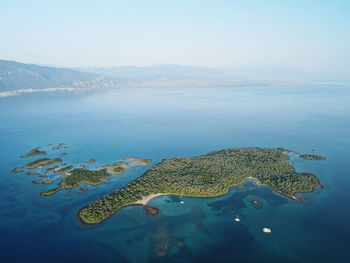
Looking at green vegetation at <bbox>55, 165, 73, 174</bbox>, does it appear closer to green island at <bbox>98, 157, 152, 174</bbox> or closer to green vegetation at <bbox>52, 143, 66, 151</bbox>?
green island at <bbox>98, 157, 152, 174</bbox>

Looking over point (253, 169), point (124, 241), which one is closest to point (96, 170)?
point (124, 241)

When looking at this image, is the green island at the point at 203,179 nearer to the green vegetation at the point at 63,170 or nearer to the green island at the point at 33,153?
the green vegetation at the point at 63,170

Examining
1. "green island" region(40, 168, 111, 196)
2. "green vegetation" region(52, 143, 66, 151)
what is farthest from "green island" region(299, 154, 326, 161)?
"green vegetation" region(52, 143, 66, 151)

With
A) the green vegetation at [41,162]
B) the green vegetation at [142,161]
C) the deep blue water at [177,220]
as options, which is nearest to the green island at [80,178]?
the deep blue water at [177,220]

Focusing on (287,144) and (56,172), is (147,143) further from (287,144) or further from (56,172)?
(287,144)

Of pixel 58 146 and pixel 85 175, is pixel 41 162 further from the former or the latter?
pixel 85 175

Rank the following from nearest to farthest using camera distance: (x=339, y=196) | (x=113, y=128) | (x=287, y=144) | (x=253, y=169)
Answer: (x=339, y=196) → (x=253, y=169) → (x=287, y=144) → (x=113, y=128)
